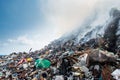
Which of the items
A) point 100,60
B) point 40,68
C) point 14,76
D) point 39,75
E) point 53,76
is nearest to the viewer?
point 100,60

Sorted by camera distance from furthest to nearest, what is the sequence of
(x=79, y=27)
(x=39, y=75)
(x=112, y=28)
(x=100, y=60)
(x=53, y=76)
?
(x=79, y=27), (x=112, y=28), (x=39, y=75), (x=53, y=76), (x=100, y=60)

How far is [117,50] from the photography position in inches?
407

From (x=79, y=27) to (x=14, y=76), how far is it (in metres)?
10.6

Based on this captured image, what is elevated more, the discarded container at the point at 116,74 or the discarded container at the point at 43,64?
the discarded container at the point at 43,64

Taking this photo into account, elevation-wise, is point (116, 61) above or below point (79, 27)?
below

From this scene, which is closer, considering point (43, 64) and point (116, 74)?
point (116, 74)

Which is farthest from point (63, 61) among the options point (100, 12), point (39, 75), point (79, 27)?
point (79, 27)

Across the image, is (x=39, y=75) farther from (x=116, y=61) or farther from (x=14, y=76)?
(x=116, y=61)

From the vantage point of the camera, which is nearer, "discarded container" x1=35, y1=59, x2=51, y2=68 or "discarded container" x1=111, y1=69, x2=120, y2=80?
"discarded container" x1=111, y1=69, x2=120, y2=80

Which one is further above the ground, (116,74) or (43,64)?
(43,64)

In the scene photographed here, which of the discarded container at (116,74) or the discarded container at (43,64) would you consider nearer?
the discarded container at (116,74)

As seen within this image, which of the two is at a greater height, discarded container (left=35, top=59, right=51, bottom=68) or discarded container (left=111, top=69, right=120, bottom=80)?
discarded container (left=35, top=59, right=51, bottom=68)

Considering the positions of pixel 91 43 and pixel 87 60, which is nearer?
pixel 87 60

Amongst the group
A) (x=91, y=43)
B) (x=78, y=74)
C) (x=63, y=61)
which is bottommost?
(x=78, y=74)
